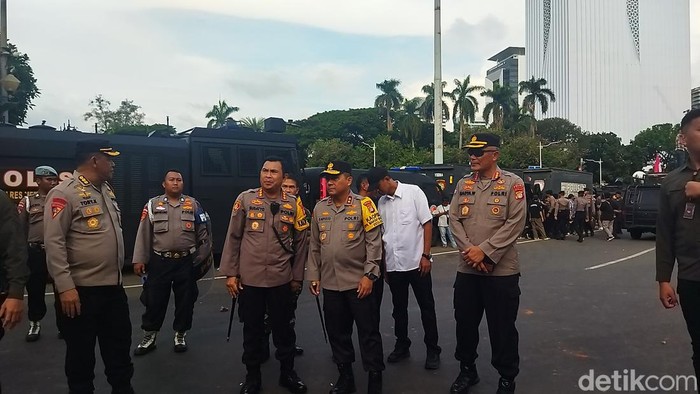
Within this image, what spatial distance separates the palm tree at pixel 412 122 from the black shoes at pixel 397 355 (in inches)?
1977

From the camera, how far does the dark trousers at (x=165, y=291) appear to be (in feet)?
18.3

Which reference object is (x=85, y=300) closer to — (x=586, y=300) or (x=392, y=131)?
(x=586, y=300)

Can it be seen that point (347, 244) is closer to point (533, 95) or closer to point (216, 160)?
point (216, 160)

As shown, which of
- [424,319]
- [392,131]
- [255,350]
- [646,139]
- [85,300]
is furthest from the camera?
[646,139]

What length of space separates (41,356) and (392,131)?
57.6 meters

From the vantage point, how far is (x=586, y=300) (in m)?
8.01

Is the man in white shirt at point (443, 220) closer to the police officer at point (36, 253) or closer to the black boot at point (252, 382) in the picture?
the police officer at point (36, 253)

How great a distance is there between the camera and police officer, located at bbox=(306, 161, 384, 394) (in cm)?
432

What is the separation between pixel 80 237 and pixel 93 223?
0.13 m

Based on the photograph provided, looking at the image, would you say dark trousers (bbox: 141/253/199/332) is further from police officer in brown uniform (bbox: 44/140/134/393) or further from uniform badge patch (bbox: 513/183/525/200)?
uniform badge patch (bbox: 513/183/525/200)

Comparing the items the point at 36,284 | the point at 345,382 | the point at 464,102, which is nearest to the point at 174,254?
the point at 36,284

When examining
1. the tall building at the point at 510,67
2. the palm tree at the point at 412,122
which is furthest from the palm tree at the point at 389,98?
the tall building at the point at 510,67

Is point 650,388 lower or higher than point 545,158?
lower

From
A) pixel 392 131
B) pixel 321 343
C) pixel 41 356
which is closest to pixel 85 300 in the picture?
pixel 41 356
